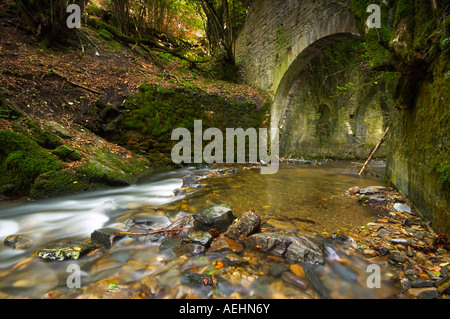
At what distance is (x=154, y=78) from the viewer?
647 centimetres

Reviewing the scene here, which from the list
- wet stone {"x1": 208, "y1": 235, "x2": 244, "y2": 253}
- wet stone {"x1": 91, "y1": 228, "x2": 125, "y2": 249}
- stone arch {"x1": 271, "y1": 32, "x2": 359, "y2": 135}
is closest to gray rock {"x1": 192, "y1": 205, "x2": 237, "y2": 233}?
wet stone {"x1": 208, "y1": 235, "x2": 244, "y2": 253}

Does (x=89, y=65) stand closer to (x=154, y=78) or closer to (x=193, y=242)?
(x=154, y=78)

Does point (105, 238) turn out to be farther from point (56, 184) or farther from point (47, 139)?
point (47, 139)

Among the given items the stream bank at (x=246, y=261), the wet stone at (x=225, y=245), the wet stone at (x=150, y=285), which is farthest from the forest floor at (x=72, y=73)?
the wet stone at (x=225, y=245)

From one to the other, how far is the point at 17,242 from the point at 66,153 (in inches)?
71.6

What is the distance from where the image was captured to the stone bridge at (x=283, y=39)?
212 inches

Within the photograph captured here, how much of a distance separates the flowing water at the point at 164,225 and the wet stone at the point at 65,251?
0.05 m

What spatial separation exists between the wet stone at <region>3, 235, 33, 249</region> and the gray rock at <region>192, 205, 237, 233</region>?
1581 millimetres

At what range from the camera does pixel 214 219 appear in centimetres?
204

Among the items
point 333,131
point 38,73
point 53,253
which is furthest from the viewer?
point 333,131

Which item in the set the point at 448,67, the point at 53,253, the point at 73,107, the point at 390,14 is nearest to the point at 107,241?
the point at 53,253

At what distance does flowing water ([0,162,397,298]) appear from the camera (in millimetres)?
1336

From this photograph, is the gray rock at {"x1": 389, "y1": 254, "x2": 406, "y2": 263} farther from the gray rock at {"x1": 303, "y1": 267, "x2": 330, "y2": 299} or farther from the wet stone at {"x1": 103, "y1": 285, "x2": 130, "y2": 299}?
the wet stone at {"x1": 103, "y1": 285, "x2": 130, "y2": 299}
